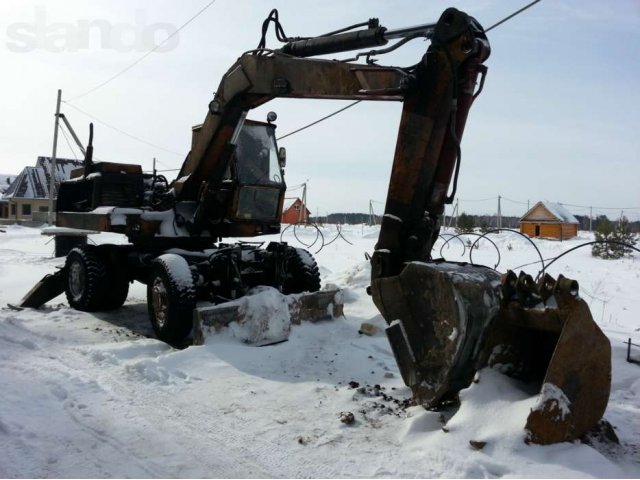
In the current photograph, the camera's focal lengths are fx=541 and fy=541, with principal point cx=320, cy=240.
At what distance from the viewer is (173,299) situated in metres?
6.07

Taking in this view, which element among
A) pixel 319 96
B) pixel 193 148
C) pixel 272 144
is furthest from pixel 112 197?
pixel 319 96

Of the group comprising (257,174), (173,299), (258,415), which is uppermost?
(257,174)

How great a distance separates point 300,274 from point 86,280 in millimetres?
3244

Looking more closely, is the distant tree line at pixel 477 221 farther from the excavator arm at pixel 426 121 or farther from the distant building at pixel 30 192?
the distant building at pixel 30 192

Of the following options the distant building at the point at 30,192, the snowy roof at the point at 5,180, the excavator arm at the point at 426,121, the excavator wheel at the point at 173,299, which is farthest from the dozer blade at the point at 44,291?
the snowy roof at the point at 5,180

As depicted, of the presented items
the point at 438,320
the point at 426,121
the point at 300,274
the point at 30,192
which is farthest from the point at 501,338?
the point at 30,192

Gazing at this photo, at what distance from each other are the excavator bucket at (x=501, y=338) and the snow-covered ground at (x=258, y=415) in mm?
148

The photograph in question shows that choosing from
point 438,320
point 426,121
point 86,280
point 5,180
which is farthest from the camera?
point 5,180

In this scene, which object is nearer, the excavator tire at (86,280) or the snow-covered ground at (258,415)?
the snow-covered ground at (258,415)

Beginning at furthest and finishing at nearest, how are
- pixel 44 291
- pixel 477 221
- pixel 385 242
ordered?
pixel 477 221 → pixel 44 291 → pixel 385 242

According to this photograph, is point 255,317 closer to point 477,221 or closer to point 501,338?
point 501,338

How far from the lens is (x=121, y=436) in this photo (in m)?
3.60

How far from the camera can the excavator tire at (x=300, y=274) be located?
295 inches

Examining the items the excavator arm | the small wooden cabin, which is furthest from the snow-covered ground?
the small wooden cabin
